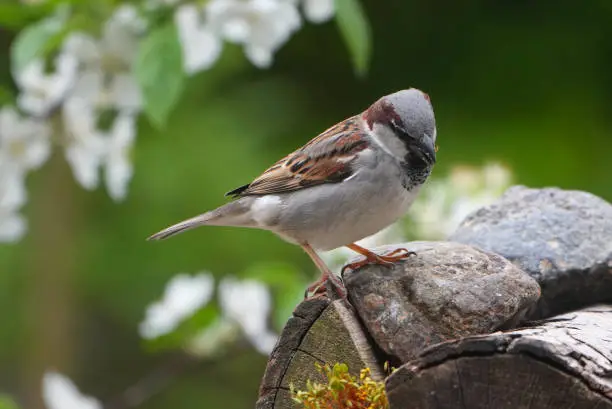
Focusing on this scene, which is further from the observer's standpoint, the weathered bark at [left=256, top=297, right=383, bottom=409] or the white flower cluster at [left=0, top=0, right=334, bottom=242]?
the white flower cluster at [left=0, top=0, right=334, bottom=242]

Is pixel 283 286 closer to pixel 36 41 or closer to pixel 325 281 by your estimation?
pixel 325 281

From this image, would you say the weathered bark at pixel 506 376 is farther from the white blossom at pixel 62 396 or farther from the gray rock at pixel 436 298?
the white blossom at pixel 62 396

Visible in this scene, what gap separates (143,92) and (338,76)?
1834 mm

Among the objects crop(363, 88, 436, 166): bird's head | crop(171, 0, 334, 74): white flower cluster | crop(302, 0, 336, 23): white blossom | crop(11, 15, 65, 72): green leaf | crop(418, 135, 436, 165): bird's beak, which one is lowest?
Answer: crop(418, 135, 436, 165): bird's beak

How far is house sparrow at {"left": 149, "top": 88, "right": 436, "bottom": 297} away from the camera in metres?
1.75

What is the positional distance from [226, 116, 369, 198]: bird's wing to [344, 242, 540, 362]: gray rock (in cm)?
22

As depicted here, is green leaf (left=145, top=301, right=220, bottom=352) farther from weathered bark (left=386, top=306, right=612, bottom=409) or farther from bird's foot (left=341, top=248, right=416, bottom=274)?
weathered bark (left=386, top=306, right=612, bottom=409)

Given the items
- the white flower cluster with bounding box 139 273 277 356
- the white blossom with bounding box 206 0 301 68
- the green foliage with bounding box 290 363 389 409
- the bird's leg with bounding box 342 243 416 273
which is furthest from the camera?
the white flower cluster with bounding box 139 273 277 356

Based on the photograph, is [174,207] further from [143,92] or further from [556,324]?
[556,324]

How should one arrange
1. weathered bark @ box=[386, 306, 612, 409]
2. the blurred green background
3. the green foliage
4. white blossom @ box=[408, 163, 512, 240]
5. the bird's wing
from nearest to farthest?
1. weathered bark @ box=[386, 306, 612, 409]
2. the green foliage
3. the bird's wing
4. white blossom @ box=[408, 163, 512, 240]
5. the blurred green background

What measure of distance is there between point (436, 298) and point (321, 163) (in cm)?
38

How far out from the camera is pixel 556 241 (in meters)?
1.99

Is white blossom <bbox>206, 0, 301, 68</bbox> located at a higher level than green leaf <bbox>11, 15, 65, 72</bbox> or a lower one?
lower

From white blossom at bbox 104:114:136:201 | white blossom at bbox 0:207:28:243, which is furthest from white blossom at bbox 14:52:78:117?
white blossom at bbox 0:207:28:243
